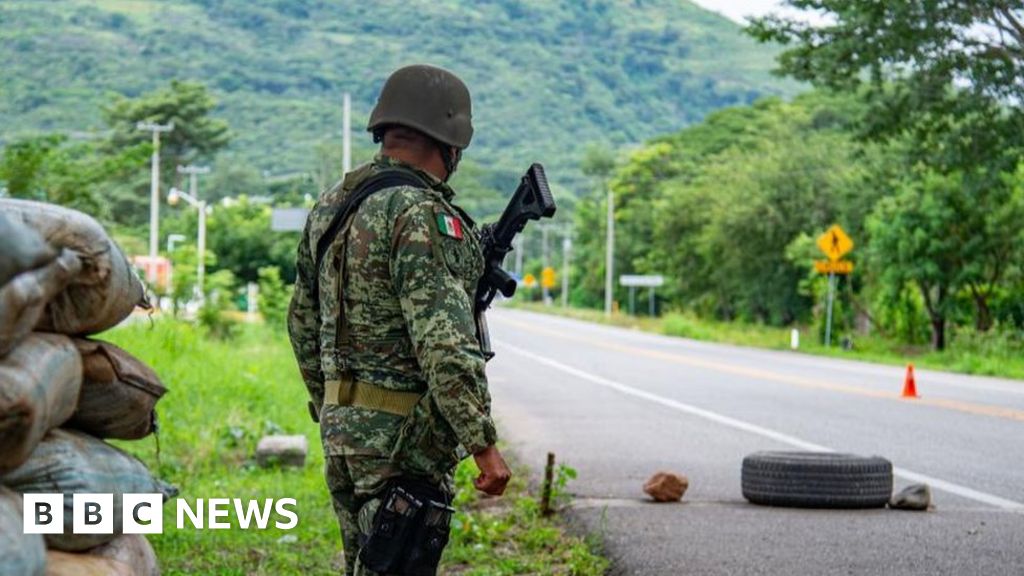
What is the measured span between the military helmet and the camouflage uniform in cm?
12

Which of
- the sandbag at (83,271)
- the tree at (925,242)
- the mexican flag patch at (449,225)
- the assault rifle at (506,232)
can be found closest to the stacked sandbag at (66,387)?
the sandbag at (83,271)

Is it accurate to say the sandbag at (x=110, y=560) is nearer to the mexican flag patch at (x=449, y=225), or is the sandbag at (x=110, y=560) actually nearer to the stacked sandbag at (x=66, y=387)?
the stacked sandbag at (x=66, y=387)

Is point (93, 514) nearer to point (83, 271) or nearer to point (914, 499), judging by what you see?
point (83, 271)

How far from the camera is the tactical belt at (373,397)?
504 centimetres

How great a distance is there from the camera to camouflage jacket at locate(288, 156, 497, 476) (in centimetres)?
486

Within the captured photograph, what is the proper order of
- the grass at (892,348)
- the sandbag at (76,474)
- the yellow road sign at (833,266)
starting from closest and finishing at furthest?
the sandbag at (76,474)
the grass at (892,348)
the yellow road sign at (833,266)

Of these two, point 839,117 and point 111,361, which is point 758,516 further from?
point 839,117

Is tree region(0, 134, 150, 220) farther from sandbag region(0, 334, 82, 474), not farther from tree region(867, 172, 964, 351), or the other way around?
tree region(867, 172, 964, 351)

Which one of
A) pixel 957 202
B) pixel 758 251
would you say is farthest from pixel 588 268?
pixel 957 202

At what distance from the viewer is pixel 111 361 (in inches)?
187

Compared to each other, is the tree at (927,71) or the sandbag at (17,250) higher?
the tree at (927,71)

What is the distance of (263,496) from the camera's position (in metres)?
10.6

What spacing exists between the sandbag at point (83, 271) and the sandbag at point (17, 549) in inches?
29.6

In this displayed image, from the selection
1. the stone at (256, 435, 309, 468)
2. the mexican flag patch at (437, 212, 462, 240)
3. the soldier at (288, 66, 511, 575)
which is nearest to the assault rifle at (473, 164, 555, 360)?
the soldier at (288, 66, 511, 575)
